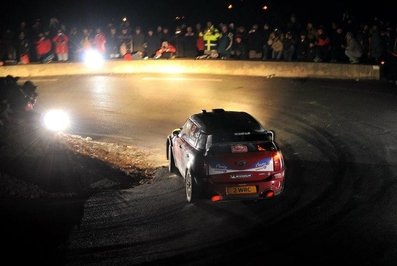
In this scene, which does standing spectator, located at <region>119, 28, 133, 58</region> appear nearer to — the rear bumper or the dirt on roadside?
the dirt on roadside

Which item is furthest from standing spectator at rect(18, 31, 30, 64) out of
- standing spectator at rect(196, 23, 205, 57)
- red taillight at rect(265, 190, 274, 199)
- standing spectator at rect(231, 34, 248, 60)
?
red taillight at rect(265, 190, 274, 199)

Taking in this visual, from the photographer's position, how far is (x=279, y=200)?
39.4ft

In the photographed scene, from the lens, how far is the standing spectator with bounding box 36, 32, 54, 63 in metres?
31.9

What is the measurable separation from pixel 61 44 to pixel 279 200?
23.3 meters

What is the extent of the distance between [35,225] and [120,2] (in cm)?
3444

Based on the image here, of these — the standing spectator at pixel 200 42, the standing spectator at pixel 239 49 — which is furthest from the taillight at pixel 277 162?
the standing spectator at pixel 200 42

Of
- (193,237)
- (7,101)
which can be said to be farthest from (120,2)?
(193,237)

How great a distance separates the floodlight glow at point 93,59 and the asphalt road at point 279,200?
8.65 metres

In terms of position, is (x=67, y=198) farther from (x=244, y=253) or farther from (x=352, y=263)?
(x=352, y=263)

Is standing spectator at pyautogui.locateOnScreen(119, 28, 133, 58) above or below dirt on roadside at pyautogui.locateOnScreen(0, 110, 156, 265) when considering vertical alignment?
above

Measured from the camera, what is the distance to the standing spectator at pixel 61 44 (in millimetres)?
32219

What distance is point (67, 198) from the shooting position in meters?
13.0

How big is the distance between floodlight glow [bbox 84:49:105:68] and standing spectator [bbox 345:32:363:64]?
13784 millimetres

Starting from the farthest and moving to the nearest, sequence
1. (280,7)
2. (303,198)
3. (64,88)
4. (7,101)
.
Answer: (280,7), (64,88), (7,101), (303,198)
